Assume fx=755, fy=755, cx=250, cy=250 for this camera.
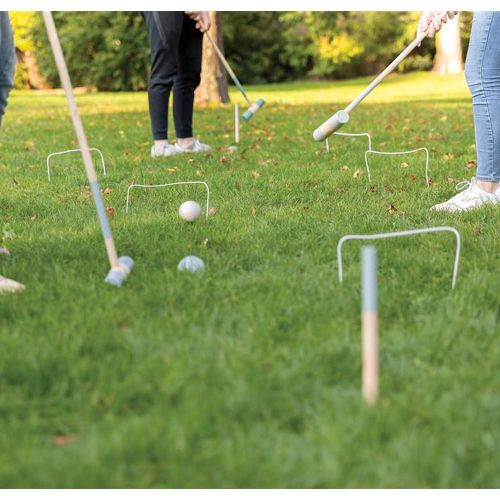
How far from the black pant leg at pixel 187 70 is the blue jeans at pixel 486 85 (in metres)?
2.77

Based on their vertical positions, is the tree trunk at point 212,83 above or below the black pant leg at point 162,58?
below

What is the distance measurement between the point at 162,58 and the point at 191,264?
3.49 meters

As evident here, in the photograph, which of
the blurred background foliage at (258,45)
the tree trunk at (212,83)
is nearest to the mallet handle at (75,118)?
the tree trunk at (212,83)

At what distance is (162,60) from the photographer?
6203 mm

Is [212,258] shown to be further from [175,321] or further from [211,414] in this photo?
[211,414]

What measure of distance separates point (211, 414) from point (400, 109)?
10.5 meters

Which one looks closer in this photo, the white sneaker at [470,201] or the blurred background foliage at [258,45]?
the white sneaker at [470,201]

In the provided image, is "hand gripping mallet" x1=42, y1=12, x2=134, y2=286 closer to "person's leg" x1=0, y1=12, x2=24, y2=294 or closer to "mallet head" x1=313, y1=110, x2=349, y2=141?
"person's leg" x1=0, y1=12, x2=24, y2=294

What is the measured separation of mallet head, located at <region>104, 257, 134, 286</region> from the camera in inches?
117

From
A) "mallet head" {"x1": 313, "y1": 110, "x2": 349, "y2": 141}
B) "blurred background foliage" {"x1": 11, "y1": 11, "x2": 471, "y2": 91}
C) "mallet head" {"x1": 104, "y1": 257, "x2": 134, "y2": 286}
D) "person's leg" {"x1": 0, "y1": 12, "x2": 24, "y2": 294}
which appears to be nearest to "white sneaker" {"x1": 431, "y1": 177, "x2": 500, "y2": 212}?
"mallet head" {"x1": 313, "y1": 110, "x2": 349, "y2": 141}

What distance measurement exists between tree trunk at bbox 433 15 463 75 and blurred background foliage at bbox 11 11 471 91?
44.6 inches

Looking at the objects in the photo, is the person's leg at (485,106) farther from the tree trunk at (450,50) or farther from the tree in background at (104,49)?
the tree trunk at (450,50)

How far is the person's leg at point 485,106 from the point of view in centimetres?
409

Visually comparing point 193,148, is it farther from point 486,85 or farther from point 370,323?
point 370,323
